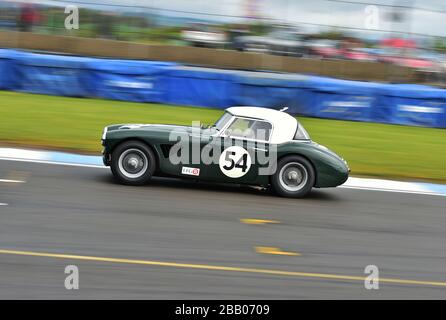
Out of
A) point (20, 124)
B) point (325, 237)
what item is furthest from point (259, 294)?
point (20, 124)

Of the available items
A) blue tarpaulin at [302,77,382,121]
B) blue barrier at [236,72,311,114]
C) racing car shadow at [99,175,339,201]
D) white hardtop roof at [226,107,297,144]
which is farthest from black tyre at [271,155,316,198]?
blue tarpaulin at [302,77,382,121]

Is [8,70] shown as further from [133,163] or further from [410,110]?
[410,110]

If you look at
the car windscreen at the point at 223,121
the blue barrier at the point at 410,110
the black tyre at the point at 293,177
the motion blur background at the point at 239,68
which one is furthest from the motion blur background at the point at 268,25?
the black tyre at the point at 293,177

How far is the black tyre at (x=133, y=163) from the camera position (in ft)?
30.8

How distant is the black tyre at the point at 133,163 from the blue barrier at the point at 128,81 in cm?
849

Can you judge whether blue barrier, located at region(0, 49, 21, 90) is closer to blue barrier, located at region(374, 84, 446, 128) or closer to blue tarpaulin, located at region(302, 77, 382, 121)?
blue tarpaulin, located at region(302, 77, 382, 121)

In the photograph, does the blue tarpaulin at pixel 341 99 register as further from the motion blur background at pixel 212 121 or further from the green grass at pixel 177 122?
the green grass at pixel 177 122

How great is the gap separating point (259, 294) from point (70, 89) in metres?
12.8

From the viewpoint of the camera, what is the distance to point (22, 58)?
17266 mm

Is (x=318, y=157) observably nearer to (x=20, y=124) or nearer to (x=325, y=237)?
(x=325, y=237)

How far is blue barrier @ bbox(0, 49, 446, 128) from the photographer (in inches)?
693

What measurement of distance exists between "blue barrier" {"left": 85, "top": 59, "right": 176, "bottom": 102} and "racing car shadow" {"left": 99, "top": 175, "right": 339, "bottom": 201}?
7.82 m

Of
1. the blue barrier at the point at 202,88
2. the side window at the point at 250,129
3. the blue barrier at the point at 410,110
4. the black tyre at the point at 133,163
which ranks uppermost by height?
the blue barrier at the point at 202,88

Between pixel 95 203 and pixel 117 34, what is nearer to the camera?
pixel 95 203
